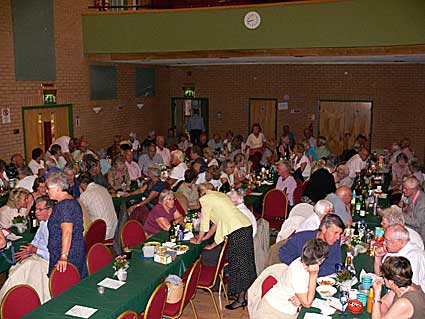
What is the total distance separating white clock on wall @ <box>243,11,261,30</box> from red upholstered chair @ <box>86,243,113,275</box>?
315 inches

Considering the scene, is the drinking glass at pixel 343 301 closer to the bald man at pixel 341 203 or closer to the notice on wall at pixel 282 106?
the bald man at pixel 341 203

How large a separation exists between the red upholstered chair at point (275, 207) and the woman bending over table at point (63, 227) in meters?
4.15

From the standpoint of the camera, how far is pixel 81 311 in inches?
176

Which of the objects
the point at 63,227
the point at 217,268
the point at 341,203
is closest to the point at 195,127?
the point at 341,203

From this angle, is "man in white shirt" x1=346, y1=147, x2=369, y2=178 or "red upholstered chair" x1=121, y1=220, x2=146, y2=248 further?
"man in white shirt" x1=346, y1=147, x2=369, y2=178

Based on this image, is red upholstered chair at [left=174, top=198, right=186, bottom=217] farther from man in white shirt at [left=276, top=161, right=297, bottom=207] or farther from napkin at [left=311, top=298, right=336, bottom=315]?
napkin at [left=311, top=298, right=336, bottom=315]

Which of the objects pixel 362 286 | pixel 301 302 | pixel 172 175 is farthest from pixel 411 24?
pixel 301 302

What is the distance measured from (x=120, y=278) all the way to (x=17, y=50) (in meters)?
8.39

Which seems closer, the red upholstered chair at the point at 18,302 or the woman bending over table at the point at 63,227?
the red upholstered chair at the point at 18,302

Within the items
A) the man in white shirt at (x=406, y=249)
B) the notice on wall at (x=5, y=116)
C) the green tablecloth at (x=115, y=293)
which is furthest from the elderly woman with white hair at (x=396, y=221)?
the notice on wall at (x=5, y=116)

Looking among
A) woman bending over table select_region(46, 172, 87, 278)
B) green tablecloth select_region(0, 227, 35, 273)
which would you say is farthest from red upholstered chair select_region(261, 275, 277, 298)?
green tablecloth select_region(0, 227, 35, 273)

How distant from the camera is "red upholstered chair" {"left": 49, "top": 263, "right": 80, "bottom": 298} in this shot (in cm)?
493

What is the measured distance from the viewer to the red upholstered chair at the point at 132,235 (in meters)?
6.44

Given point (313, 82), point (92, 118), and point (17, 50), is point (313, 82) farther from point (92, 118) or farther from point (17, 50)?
point (17, 50)
